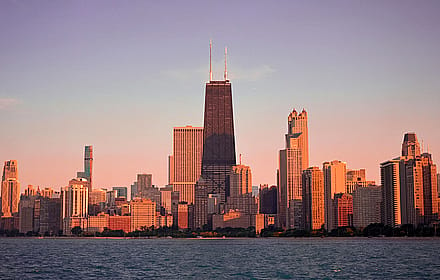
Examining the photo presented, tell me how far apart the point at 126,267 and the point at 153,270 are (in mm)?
8890

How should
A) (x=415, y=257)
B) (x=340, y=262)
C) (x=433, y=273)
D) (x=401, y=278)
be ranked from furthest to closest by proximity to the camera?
1. (x=415, y=257)
2. (x=340, y=262)
3. (x=433, y=273)
4. (x=401, y=278)

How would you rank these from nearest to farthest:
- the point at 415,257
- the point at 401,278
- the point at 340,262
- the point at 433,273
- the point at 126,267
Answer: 1. the point at 401,278
2. the point at 433,273
3. the point at 126,267
4. the point at 340,262
5. the point at 415,257

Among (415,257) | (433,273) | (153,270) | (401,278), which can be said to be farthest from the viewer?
(415,257)

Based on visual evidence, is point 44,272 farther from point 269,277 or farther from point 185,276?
point 269,277

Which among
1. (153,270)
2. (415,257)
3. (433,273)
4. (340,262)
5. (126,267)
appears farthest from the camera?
(415,257)

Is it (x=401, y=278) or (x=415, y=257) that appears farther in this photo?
(x=415, y=257)

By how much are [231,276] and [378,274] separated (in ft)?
68.6

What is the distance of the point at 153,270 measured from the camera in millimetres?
106875

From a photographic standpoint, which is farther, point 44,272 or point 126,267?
point 126,267

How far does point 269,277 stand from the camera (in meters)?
95.5

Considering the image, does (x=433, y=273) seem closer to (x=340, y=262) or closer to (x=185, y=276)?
(x=340, y=262)

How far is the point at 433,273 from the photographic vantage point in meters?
100

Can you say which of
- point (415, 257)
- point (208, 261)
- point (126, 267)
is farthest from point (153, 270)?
point (415, 257)

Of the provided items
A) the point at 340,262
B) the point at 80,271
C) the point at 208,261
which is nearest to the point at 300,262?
the point at 340,262
